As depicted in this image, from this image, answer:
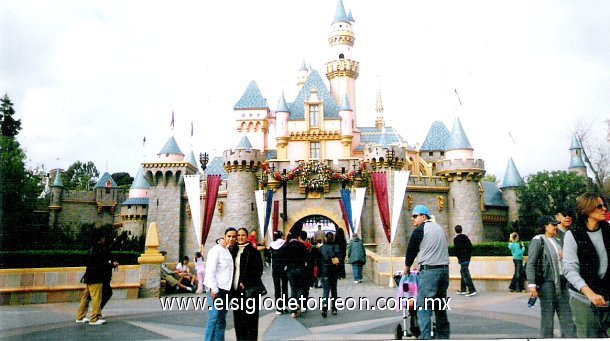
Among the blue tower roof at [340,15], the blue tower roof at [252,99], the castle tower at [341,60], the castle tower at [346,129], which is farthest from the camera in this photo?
the blue tower roof at [252,99]

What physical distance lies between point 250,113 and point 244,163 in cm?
988

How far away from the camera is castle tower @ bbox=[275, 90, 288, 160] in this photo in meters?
24.7

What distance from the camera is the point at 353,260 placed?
470 inches

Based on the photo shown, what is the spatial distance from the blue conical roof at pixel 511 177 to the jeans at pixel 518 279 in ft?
61.8

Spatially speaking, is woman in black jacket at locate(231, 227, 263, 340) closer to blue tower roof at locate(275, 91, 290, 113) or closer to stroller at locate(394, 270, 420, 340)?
stroller at locate(394, 270, 420, 340)

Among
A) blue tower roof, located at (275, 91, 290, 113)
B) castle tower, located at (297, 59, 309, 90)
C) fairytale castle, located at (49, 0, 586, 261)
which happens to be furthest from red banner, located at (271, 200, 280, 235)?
castle tower, located at (297, 59, 309, 90)

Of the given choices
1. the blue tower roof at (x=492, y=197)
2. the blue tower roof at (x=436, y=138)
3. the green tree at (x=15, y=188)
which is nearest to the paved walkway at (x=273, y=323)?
the green tree at (x=15, y=188)

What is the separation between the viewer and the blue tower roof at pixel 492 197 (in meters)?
26.2

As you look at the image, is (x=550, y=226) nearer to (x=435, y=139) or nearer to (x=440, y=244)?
(x=440, y=244)

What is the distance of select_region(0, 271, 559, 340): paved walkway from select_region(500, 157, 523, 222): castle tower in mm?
19378

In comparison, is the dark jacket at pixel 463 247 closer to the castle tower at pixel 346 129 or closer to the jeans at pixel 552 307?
the jeans at pixel 552 307

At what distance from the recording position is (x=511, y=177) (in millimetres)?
26891

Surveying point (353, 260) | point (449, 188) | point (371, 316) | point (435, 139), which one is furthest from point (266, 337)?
point (435, 139)

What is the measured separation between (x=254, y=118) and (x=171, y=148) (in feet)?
25.9
